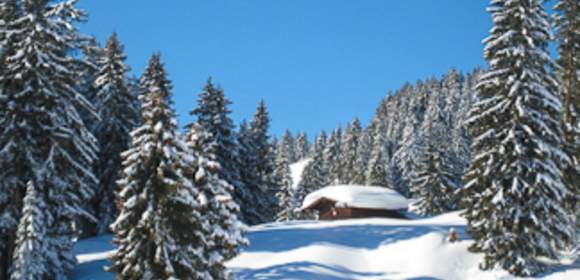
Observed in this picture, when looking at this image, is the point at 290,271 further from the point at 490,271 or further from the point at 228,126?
the point at 228,126

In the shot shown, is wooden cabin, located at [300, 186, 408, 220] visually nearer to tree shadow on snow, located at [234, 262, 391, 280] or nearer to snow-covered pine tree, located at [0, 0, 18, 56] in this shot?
tree shadow on snow, located at [234, 262, 391, 280]

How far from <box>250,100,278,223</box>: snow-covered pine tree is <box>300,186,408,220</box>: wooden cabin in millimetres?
3933

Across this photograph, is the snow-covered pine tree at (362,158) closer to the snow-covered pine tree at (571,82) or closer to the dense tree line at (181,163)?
the snow-covered pine tree at (571,82)

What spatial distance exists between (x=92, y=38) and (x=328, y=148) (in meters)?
92.6

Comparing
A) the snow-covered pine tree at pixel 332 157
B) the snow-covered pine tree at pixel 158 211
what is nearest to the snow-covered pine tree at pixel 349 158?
the snow-covered pine tree at pixel 332 157

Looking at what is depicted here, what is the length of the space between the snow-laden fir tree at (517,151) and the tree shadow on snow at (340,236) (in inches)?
277

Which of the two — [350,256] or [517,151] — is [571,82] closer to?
[517,151]

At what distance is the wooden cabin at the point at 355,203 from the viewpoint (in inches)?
2000

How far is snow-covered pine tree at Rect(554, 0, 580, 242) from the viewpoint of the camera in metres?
30.5

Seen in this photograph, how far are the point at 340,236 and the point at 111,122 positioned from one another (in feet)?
59.6

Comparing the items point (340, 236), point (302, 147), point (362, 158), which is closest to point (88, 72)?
point (340, 236)

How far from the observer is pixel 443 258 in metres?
31.8

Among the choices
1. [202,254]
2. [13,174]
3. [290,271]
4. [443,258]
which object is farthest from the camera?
[443,258]

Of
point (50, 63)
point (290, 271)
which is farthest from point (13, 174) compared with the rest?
point (290, 271)
